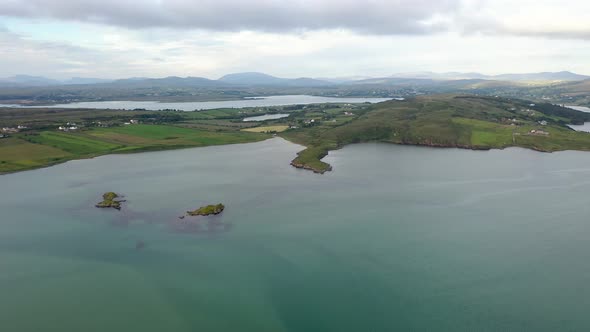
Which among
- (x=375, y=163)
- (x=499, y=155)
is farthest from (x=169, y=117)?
(x=499, y=155)

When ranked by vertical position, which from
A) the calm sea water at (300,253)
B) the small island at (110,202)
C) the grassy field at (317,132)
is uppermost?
the grassy field at (317,132)

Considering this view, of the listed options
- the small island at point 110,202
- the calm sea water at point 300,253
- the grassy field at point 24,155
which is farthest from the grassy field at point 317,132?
the small island at point 110,202

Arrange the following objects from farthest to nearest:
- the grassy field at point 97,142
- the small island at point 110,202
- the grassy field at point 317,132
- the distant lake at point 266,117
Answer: the distant lake at point 266,117 → the grassy field at point 317,132 → the grassy field at point 97,142 → the small island at point 110,202

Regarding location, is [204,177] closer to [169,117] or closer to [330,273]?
[330,273]

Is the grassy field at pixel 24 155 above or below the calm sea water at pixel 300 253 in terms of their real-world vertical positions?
above

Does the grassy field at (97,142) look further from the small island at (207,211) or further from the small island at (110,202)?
the small island at (207,211)

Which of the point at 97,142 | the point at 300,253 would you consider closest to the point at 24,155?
the point at 97,142

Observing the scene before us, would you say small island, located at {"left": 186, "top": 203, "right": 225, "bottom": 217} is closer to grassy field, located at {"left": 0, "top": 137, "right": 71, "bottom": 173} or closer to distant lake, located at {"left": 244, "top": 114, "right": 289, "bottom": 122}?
grassy field, located at {"left": 0, "top": 137, "right": 71, "bottom": 173}
